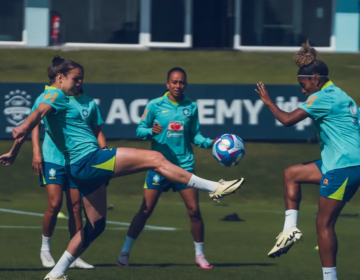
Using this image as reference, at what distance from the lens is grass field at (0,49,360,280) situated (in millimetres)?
8891

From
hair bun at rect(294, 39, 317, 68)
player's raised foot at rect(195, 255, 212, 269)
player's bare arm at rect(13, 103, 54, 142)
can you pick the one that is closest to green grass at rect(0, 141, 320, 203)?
player's raised foot at rect(195, 255, 212, 269)

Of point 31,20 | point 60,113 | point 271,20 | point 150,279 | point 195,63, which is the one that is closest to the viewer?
point 60,113

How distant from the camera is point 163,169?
724 centimetres

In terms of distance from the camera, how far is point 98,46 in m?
23.9

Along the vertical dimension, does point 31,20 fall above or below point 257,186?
above

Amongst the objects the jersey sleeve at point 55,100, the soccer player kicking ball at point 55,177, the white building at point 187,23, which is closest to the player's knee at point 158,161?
the jersey sleeve at point 55,100

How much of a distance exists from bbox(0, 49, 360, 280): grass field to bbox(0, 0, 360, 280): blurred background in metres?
0.03

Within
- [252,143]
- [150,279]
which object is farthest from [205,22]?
[150,279]

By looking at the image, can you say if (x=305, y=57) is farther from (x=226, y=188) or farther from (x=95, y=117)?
(x=95, y=117)

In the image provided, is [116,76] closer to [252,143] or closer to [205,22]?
[252,143]

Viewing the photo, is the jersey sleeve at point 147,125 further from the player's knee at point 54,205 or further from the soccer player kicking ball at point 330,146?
the soccer player kicking ball at point 330,146

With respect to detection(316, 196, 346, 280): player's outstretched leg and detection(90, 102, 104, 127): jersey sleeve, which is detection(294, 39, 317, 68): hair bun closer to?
detection(316, 196, 346, 280): player's outstretched leg

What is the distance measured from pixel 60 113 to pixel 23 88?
27.3 feet

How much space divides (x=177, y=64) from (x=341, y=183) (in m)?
13.6
